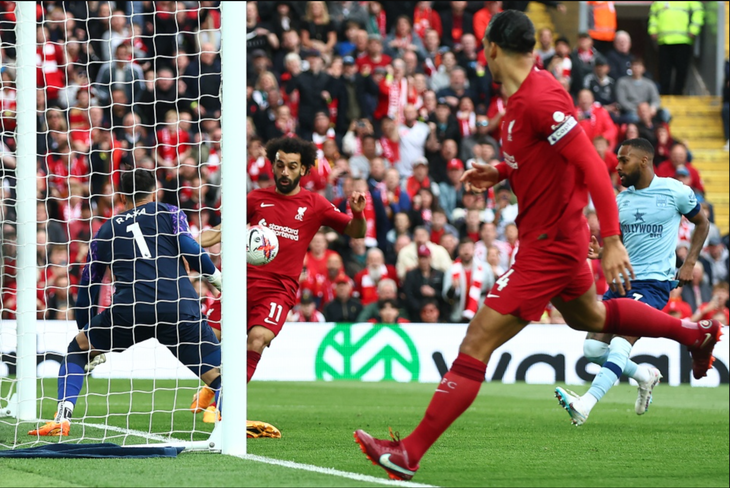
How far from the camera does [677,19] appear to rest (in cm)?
2205

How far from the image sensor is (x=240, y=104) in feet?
22.5

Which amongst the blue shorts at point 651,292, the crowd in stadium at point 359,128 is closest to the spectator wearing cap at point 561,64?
the crowd in stadium at point 359,128

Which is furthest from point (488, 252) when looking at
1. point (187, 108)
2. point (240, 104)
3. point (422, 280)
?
point (240, 104)

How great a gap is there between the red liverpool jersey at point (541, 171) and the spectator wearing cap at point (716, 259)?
12.5m

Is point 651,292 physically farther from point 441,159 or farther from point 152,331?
point 441,159

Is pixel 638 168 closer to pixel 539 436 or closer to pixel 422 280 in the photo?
pixel 539 436

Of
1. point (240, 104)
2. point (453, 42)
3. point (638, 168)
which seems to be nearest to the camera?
point (240, 104)

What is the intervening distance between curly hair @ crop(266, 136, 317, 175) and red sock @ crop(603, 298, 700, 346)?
3.20 m

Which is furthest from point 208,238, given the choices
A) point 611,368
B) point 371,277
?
point 371,277

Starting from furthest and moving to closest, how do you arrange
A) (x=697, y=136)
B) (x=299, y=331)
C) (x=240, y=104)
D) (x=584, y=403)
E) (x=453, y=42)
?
(x=697, y=136) < (x=453, y=42) < (x=299, y=331) < (x=584, y=403) < (x=240, y=104)

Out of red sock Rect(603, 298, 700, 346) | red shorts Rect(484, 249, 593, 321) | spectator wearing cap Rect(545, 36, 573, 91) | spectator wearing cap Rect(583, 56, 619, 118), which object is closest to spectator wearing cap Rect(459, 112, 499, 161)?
spectator wearing cap Rect(545, 36, 573, 91)

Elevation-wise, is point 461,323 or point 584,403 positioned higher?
point 584,403

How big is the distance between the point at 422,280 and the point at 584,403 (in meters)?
8.24

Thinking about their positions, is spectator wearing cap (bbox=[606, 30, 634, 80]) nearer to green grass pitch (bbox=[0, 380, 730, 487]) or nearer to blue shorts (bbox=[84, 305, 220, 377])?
green grass pitch (bbox=[0, 380, 730, 487])
